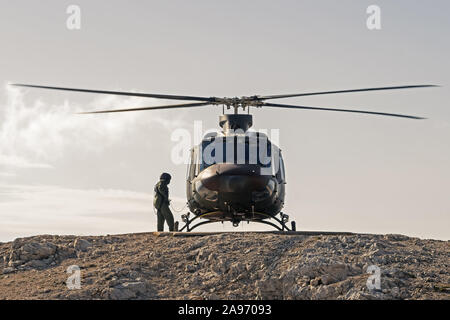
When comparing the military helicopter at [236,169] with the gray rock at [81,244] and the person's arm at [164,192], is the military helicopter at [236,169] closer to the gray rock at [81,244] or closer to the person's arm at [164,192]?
the person's arm at [164,192]

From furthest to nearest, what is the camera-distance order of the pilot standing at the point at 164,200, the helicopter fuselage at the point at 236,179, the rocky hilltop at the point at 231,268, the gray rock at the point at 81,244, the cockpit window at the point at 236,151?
1. the pilot standing at the point at 164,200
2. the cockpit window at the point at 236,151
3. the helicopter fuselage at the point at 236,179
4. the gray rock at the point at 81,244
5. the rocky hilltop at the point at 231,268

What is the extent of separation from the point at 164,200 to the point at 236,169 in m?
2.91

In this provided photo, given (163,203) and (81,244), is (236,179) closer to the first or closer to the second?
(163,203)

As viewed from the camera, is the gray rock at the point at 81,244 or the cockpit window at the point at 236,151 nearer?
the gray rock at the point at 81,244

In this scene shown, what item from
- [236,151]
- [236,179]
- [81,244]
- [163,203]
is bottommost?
[81,244]

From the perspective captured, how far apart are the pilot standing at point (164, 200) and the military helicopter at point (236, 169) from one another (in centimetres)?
49

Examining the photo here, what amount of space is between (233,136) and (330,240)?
573cm

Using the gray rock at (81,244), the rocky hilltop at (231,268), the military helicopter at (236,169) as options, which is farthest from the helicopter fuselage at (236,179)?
the gray rock at (81,244)

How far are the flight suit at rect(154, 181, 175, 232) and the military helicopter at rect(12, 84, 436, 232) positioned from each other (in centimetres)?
48

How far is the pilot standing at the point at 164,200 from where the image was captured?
18.4 metres

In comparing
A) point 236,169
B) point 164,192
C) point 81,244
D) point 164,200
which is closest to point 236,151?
point 236,169

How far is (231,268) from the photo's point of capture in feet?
39.8
